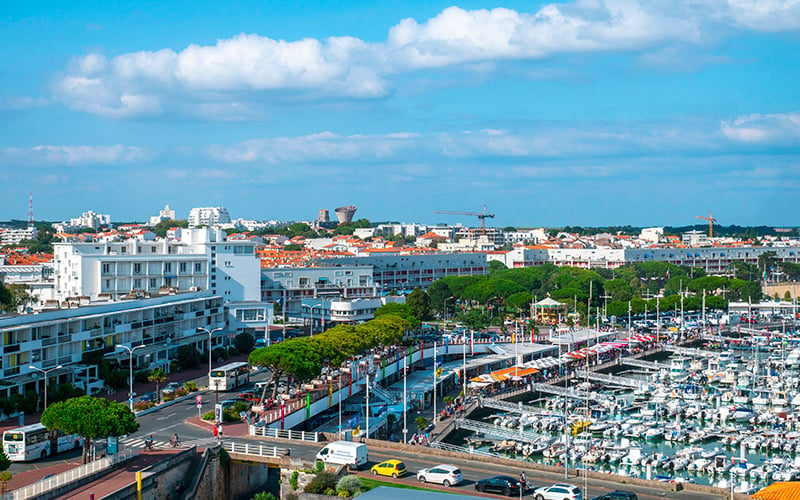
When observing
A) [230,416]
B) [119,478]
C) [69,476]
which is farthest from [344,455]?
[230,416]

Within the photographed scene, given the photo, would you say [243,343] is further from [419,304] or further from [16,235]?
[16,235]

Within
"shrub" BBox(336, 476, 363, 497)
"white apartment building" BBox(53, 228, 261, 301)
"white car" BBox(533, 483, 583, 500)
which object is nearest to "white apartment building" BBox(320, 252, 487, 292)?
"white apartment building" BBox(53, 228, 261, 301)

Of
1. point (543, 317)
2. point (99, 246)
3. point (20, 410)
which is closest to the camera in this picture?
point (20, 410)

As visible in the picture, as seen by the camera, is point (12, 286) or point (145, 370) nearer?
point (145, 370)

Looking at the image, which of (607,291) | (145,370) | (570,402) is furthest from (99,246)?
(607,291)

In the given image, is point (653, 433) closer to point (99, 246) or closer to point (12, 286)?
point (99, 246)

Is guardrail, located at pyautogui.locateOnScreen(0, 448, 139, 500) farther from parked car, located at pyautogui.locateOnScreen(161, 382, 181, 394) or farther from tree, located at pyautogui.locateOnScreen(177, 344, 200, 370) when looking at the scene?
tree, located at pyautogui.locateOnScreen(177, 344, 200, 370)

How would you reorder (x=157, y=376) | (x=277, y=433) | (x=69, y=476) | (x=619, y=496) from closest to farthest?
(x=69, y=476), (x=619, y=496), (x=277, y=433), (x=157, y=376)
